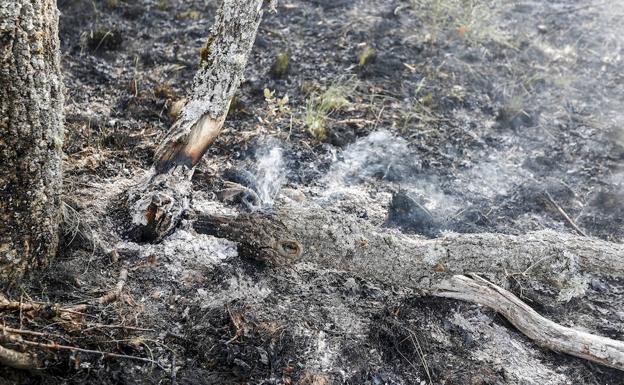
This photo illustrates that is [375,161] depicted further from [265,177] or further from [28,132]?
[28,132]

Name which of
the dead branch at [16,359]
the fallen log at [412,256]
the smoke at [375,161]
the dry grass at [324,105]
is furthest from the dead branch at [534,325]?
the dead branch at [16,359]

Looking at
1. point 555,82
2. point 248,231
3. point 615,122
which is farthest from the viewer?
point 555,82

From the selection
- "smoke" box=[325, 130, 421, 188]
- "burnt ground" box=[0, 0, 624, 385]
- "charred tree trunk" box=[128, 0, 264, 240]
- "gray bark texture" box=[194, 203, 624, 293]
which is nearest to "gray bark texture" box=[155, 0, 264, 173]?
"charred tree trunk" box=[128, 0, 264, 240]

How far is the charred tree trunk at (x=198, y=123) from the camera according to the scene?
252 centimetres

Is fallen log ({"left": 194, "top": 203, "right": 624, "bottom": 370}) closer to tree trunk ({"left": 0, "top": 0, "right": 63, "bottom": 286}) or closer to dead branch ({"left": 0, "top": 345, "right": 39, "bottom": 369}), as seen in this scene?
tree trunk ({"left": 0, "top": 0, "right": 63, "bottom": 286})

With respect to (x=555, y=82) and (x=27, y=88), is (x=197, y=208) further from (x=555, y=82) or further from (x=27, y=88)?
(x=555, y=82)

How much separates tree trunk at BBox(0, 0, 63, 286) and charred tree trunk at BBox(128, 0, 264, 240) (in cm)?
49

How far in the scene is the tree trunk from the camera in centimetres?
171

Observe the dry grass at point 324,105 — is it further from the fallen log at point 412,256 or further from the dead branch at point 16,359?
the dead branch at point 16,359

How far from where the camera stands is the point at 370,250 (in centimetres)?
254

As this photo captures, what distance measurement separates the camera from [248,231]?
8.34 ft

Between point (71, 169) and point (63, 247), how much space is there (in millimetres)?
694

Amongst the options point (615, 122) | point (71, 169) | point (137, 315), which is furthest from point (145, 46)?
point (615, 122)

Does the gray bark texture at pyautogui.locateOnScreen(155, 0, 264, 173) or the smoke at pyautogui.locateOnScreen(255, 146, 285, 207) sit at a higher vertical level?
the gray bark texture at pyautogui.locateOnScreen(155, 0, 264, 173)
